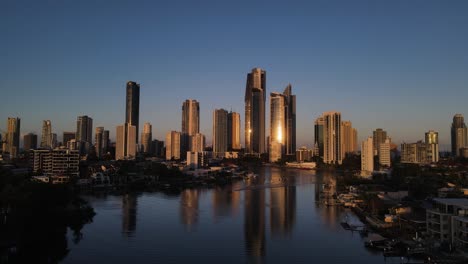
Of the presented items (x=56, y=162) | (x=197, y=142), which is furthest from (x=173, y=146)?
(x=56, y=162)

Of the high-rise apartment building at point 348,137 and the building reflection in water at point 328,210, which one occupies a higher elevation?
the high-rise apartment building at point 348,137

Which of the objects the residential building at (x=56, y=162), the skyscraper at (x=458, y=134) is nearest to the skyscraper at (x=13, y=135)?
the residential building at (x=56, y=162)

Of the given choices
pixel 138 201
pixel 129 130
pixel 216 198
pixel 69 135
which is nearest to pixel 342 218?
pixel 216 198

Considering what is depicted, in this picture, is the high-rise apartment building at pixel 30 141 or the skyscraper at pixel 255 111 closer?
the high-rise apartment building at pixel 30 141

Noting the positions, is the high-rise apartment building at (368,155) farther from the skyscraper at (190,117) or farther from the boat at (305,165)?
the skyscraper at (190,117)

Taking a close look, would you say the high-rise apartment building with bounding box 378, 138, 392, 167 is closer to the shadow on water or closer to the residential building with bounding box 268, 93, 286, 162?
the residential building with bounding box 268, 93, 286, 162

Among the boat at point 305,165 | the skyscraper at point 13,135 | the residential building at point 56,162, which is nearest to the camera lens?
the residential building at point 56,162
